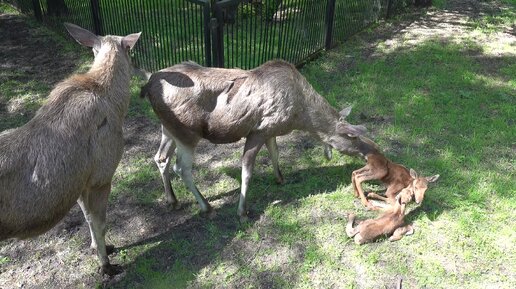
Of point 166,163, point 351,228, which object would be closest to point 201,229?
point 166,163

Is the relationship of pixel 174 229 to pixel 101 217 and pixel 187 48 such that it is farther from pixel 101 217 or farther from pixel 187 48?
pixel 187 48

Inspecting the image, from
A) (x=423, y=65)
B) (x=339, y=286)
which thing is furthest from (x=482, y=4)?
(x=339, y=286)

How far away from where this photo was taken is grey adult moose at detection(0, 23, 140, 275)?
11.8 feet

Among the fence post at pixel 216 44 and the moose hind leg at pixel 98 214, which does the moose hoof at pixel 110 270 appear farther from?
the fence post at pixel 216 44

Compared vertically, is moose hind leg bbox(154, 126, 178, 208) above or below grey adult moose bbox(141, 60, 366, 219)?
below

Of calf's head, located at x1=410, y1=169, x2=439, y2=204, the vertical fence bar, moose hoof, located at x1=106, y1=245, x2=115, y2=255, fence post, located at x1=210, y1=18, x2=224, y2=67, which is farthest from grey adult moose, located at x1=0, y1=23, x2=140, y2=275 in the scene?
the vertical fence bar

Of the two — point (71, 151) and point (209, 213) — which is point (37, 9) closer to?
point (209, 213)

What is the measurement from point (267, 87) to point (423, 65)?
4.59 metres

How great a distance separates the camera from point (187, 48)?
7.68 m

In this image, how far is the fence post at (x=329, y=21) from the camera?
28.5 ft

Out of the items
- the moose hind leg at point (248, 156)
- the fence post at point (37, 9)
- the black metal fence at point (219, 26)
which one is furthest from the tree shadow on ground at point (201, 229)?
the fence post at point (37, 9)

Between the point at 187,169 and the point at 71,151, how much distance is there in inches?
60.8

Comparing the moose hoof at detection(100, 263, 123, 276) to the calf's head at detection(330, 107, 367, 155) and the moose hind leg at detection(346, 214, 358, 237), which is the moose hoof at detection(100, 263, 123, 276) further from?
the calf's head at detection(330, 107, 367, 155)

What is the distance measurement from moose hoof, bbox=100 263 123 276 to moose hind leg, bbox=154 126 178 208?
103cm
